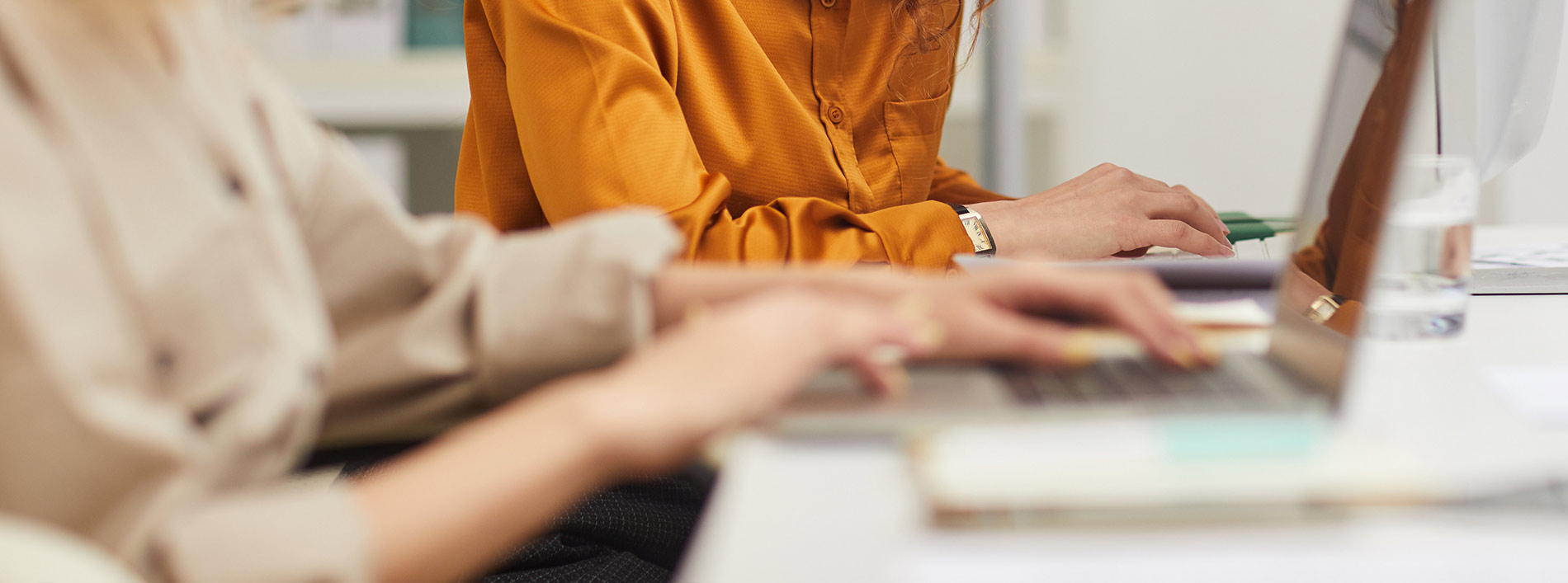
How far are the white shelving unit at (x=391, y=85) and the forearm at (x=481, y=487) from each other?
2.11 metres

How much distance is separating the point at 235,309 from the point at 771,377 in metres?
0.20

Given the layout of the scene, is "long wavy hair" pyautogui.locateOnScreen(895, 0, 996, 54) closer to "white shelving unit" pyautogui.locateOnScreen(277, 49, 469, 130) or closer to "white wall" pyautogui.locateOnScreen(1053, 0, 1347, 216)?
"white wall" pyautogui.locateOnScreen(1053, 0, 1347, 216)

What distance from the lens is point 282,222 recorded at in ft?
1.36

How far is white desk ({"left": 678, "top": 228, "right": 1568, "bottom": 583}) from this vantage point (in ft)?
0.88

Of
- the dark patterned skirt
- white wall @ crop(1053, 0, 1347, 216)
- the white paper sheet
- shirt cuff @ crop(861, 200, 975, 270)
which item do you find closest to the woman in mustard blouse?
shirt cuff @ crop(861, 200, 975, 270)

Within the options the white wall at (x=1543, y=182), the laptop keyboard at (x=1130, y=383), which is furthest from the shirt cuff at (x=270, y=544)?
the white wall at (x=1543, y=182)

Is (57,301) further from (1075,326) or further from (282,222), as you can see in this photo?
(1075,326)

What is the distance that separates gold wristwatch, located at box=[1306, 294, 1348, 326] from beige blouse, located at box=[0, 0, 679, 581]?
32 centimetres

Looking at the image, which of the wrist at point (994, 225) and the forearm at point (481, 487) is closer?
the forearm at point (481, 487)

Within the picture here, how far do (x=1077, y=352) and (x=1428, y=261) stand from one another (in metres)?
0.28

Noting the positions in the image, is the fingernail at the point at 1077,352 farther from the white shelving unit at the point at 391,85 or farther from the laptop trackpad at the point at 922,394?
the white shelving unit at the point at 391,85

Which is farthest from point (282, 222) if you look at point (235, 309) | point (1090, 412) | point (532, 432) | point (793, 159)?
point (793, 159)

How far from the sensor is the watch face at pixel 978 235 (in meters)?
0.87

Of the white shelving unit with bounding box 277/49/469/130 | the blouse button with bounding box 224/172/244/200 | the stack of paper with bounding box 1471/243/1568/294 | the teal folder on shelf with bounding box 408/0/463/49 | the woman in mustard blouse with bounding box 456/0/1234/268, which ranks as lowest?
the white shelving unit with bounding box 277/49/469/130
